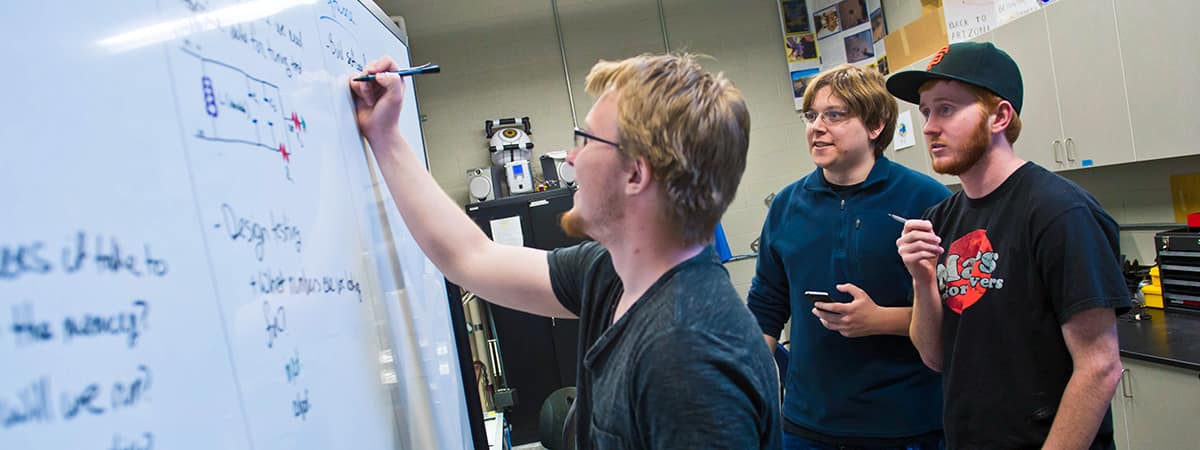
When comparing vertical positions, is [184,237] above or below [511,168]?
below

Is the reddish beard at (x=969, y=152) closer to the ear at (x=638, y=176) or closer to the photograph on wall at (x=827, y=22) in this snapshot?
the ear at (x=638, y=176)

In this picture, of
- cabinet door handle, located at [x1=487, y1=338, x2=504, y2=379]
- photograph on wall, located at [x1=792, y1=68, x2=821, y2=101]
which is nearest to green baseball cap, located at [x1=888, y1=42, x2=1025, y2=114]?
cabinet door handle, located at [x1=487, y1=338, x2=504, y2=379]

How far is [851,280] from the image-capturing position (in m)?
1.58

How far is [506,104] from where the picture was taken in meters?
4.81

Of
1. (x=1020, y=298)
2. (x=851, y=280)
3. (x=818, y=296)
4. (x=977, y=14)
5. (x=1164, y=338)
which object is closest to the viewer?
(x=1020, y=298)

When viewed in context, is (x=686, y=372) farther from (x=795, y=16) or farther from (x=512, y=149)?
(x=795, y=16)

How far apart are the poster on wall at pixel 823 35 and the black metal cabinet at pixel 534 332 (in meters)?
1.95

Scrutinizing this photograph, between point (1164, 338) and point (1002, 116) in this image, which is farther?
point (1164, 338)

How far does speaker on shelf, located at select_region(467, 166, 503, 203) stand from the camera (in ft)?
14.7

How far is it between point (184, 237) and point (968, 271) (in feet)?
4.38

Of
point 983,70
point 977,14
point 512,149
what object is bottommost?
point 983,70

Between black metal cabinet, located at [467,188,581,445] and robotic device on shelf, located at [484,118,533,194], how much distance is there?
0.16 m

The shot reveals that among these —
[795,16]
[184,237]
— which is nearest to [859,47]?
[795,16]

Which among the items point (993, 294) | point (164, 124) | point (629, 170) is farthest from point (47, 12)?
point (993, 294)
